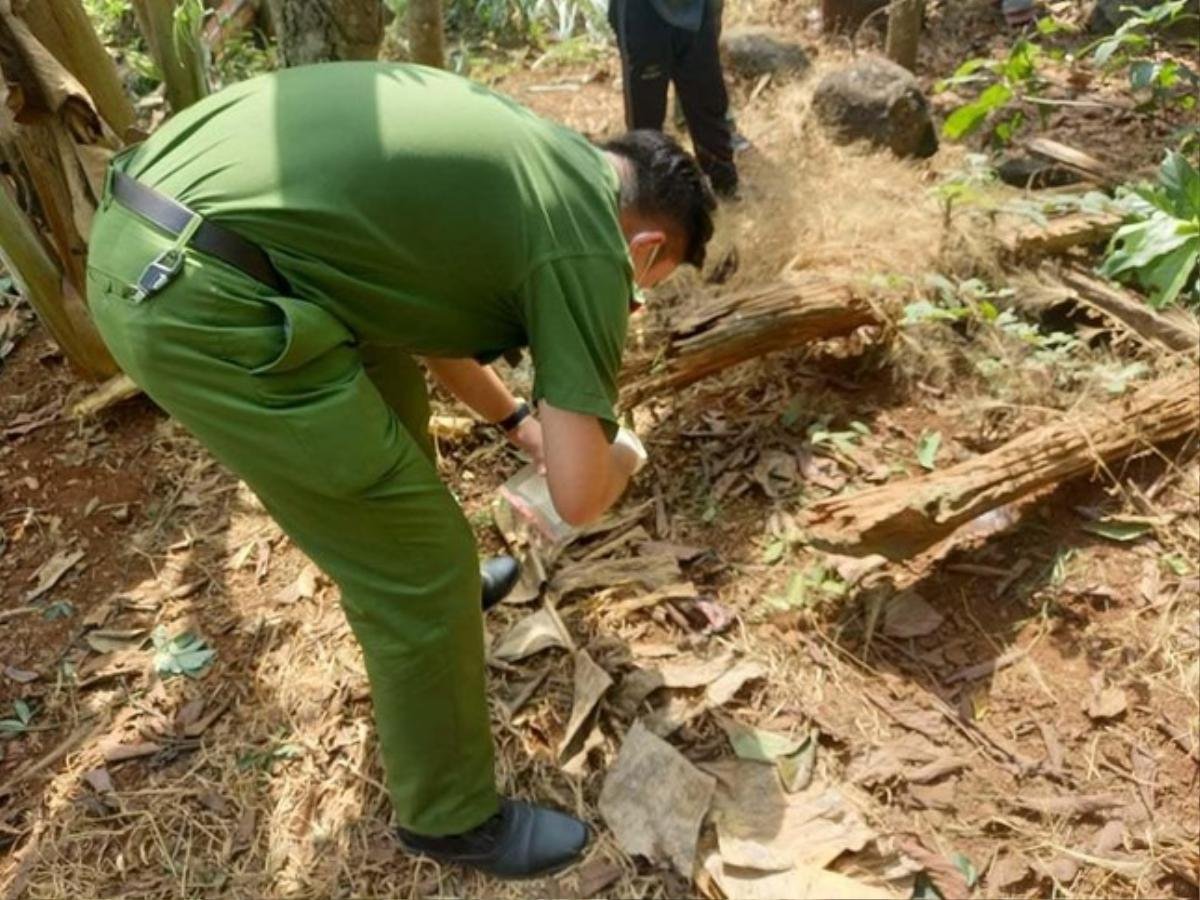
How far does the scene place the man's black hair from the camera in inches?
71.1

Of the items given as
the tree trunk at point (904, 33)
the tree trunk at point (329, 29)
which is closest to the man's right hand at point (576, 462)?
the tree trunk at point (329, 29)

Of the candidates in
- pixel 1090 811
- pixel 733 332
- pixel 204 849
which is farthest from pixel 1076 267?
pixel 204 849

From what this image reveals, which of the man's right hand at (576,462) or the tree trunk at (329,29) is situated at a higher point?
the tree trunk at (329,29)

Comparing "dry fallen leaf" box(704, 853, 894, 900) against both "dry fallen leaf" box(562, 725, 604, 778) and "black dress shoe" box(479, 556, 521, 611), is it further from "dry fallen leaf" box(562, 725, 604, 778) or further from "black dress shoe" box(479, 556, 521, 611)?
"black dress shoe" box(479, 556, 521, 611)

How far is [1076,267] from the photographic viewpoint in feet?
11.1

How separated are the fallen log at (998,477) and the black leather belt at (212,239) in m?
1.42

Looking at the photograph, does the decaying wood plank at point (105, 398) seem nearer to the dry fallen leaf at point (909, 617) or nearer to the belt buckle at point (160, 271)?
the belt buckle at point (160, 271)

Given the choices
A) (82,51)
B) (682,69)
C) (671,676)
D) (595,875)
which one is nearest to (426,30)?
(82,51)

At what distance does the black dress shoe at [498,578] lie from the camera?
8.63 ft

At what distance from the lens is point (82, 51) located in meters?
3.04

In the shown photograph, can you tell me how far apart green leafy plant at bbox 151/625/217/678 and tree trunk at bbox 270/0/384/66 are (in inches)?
63.9

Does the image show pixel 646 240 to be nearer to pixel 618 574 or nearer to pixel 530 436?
pixel 530 436

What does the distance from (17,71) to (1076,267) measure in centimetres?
323

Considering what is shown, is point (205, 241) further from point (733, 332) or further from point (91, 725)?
point (733, 332)
